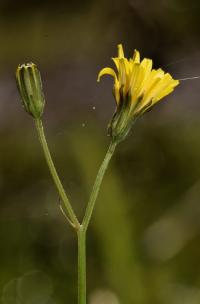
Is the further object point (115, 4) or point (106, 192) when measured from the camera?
point (115, 4)

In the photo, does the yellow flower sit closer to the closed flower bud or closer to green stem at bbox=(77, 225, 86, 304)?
the closed flower bud

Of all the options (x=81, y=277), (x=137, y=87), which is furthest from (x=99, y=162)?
(x=81, y=277)

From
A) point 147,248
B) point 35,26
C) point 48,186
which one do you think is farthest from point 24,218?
point 35,26

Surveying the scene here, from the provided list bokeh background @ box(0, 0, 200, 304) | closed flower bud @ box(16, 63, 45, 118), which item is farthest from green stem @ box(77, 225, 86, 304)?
bokeh background @ box(0, 0, 200, 304)

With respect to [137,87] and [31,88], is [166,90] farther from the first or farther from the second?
[31,88]

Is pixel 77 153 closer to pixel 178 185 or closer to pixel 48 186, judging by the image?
pixel 48 186

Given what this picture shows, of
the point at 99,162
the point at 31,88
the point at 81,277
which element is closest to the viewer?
the point at 81,277

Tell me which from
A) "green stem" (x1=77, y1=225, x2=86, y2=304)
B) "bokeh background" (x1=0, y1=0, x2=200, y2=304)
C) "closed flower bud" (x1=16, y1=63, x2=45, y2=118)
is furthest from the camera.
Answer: "bokeh background" (x1=0, y1=0, x2=200, y2=304)
